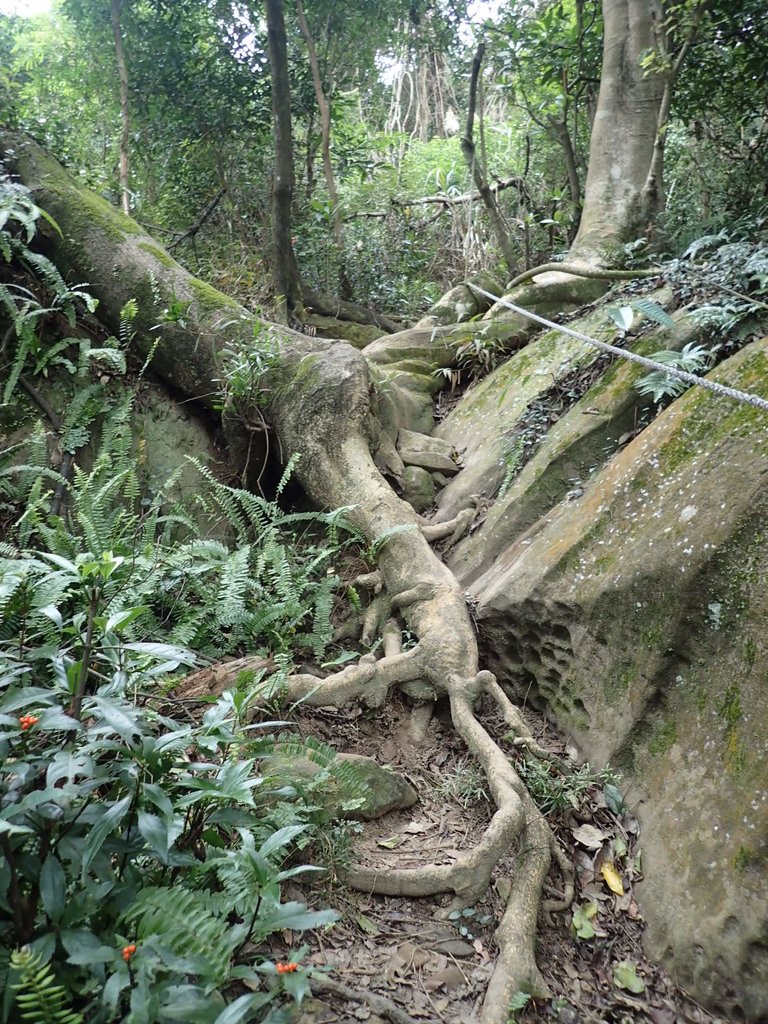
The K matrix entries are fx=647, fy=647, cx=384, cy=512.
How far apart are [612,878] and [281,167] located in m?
6.25

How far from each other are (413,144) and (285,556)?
9568mm

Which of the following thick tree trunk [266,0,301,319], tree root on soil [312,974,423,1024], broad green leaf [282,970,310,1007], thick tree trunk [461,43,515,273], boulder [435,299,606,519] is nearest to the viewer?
broad green leaf [282,970,310,1007]

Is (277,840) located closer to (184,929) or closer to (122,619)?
(184,929)

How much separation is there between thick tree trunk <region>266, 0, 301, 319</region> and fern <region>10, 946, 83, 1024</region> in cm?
611

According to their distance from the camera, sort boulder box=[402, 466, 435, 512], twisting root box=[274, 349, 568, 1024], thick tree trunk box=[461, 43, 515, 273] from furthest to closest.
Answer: thick tree trunk box=[461, 43, 515, 273]
boulder box=[402, 466, 435, 512]
twisting root box=[274, 349, 568, 1024]

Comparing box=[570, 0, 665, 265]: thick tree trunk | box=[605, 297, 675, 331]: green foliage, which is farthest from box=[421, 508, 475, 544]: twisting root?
box=[570, 0, 665, 265]: thick tree trunk

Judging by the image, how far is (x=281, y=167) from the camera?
6176 millimetres

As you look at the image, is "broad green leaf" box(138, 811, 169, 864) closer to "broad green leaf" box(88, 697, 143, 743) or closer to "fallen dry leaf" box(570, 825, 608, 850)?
"broad green leaf" box(88, 697, 143, 743)

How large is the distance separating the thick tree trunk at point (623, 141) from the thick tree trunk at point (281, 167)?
2818mm

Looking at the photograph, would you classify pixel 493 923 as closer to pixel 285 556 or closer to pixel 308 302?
pixel 285 556

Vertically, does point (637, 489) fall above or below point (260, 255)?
below

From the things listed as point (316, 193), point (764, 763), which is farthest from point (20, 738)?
point (316, 193)

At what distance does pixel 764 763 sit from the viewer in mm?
2230

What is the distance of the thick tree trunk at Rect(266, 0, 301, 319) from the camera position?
226 inches
